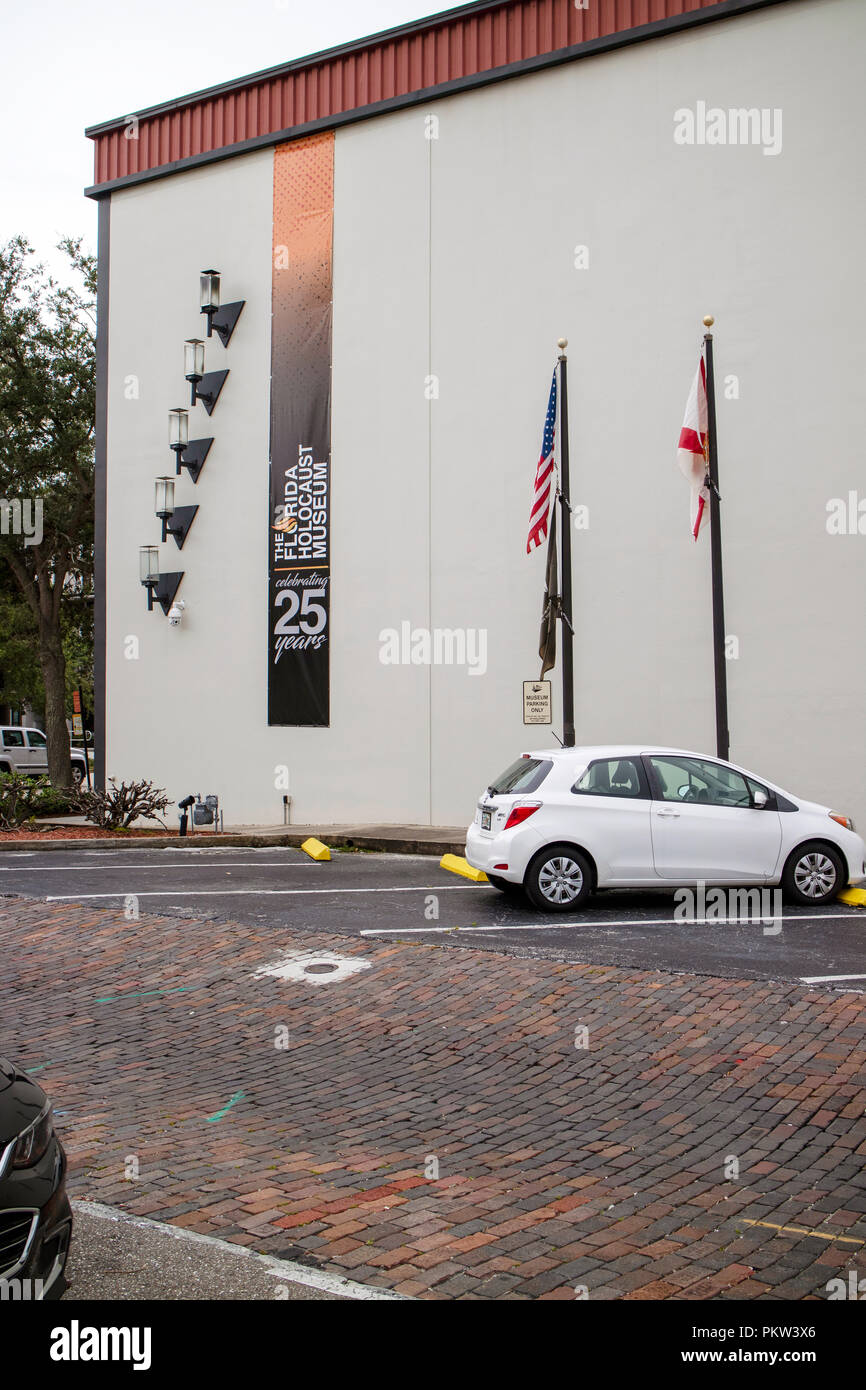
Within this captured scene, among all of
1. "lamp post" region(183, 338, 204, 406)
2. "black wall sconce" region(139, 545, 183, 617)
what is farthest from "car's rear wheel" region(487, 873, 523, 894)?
"lamp post" region(183, 338, 204, 406)

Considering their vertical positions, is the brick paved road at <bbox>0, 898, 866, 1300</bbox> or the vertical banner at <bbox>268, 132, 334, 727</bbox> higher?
the vertical banner at <bbox>268, 132, 334, 727</bbox>

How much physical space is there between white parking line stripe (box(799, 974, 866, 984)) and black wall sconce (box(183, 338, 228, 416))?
18.3m

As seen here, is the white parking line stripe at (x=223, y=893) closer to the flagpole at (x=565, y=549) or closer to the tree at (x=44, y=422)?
the flagpole at (x=565, y=549)

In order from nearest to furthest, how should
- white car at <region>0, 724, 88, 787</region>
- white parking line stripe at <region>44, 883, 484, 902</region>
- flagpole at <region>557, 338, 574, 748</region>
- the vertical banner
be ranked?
white parking line stripe at <region>44, 883, 484, 902</region>
flagpole at <region>557, 338, 574, 748</region>
the vertical banner
white car at <region>0, 724, 88, 787</region>

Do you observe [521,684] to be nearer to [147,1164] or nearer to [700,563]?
[700,563]

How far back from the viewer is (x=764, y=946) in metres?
9.41

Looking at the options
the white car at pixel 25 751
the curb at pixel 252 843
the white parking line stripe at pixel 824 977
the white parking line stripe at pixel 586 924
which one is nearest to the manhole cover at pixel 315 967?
the white parking line stripe at pixel 586 924

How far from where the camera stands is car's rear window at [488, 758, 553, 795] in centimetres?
1110

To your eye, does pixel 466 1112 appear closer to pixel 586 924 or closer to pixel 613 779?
pixel 586 924

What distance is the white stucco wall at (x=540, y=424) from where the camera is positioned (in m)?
17.5

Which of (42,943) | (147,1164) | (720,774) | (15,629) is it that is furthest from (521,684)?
(15,629)

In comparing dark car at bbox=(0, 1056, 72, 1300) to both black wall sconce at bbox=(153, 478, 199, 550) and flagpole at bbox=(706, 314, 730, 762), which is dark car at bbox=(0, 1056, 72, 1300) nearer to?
flagpole at bbox=(706, 314, 730, 762)

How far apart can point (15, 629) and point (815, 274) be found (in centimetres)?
2592

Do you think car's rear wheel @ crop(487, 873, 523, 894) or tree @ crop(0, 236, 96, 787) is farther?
tree @ crop(0, 236, 96, 787)
